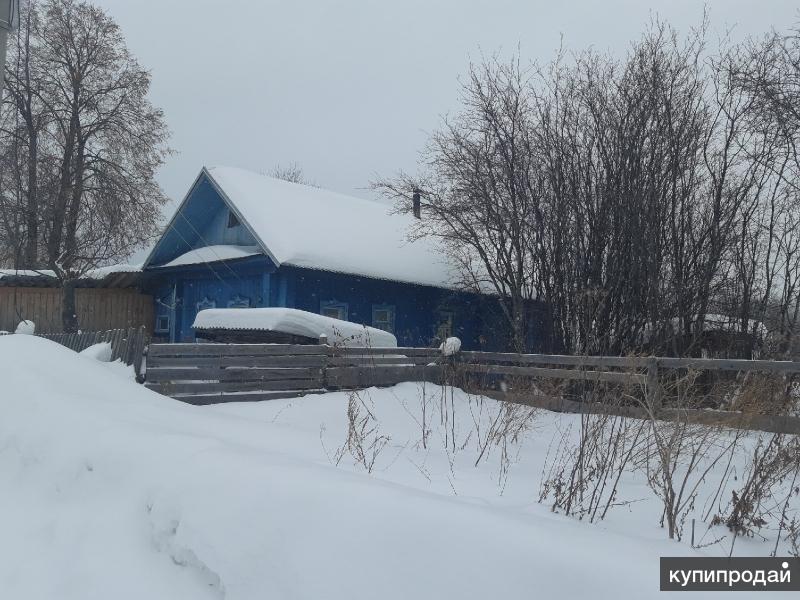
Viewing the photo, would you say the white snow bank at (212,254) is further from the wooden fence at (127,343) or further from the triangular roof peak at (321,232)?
the wooden fence at (127,343)

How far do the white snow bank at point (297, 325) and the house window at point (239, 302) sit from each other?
581cm

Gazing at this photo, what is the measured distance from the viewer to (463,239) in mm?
15641

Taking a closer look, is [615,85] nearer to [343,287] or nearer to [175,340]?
[343,287]

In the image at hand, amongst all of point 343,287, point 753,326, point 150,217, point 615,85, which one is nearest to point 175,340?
point 150,217

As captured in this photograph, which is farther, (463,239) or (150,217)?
(150,217)

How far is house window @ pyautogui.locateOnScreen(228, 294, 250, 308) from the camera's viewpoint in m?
17.7

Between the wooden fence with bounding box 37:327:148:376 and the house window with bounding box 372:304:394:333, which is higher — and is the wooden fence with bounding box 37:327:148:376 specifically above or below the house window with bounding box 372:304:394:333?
below

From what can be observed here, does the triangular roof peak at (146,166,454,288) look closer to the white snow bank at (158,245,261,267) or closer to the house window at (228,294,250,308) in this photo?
the white snow bank at (158,245,261,267)

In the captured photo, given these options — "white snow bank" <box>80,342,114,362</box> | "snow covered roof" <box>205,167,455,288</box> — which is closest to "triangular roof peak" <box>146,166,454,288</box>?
"snow covered roof" <box>205,167,455,288</box>

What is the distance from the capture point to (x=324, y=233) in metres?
17.5

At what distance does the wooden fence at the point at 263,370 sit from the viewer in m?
8.95

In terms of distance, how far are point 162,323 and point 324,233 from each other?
Result: 26.1ft

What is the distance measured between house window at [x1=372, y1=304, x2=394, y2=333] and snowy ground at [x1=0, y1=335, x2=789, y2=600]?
495 inches

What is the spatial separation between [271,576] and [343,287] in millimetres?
14542
